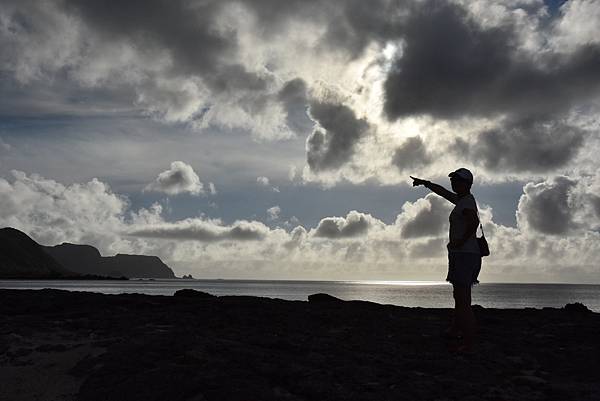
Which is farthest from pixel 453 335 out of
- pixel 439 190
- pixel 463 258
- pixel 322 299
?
pixel 322 299

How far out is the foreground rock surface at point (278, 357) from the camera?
7211 mm

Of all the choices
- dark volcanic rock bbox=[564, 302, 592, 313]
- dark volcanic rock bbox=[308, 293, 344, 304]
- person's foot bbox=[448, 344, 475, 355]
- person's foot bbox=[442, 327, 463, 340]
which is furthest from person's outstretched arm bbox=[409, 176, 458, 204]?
dark volcanic rock bbox=[564, 302, 592, 313]

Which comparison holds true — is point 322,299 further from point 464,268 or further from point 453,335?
point 464,268

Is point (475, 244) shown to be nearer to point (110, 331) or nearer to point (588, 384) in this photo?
point (588, 384)

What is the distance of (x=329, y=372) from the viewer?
7.83 meters

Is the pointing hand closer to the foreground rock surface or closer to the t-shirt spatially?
the t-shirt

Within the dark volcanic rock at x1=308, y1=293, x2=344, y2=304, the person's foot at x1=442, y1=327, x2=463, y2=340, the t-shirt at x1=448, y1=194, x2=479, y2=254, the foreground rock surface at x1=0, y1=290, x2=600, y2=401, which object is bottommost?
the foreground rock surface at x1=0, y1=290, x2=600, y2=401

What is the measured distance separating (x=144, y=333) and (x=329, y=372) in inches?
146

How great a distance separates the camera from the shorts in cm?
955

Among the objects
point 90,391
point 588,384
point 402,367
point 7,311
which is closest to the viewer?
point 90,391

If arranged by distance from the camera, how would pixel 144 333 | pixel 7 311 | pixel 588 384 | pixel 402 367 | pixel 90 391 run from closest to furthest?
pixel 90 391, pixel 588 384, pixel 402 367, pixel 144 333, pixel 7 311

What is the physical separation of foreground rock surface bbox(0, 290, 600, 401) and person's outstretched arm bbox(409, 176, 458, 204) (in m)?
2.78

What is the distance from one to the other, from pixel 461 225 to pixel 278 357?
4.04m

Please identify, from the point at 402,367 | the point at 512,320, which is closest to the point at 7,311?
the point at 402,367
